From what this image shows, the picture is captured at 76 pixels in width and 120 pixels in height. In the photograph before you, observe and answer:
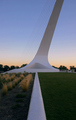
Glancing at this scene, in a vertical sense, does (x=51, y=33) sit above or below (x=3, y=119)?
above

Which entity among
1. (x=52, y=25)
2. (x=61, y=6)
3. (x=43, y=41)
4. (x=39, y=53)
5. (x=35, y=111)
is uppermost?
(x=61, y=6)

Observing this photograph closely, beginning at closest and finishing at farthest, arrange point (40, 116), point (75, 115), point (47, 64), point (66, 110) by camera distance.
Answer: point (40, 116) → point (75, 115) → point (66, 110) → point (47, 64)

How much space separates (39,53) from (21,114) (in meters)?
32.1

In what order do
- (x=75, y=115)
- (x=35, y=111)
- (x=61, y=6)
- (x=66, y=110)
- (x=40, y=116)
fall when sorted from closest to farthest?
(x=40, y=116) → (x=35, y=111) → (x=75, y=115) → (x=66, y=110) → (x=61, y=6)

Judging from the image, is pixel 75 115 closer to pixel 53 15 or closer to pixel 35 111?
pixel 35 111

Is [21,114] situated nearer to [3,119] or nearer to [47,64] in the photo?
[3,119]

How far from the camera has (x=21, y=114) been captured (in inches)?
114

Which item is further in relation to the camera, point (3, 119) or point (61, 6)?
point (61, 6)

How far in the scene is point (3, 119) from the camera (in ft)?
8.63

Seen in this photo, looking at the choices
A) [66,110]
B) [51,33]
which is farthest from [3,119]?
[51,33]

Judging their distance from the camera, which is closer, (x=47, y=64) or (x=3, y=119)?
(x=3, y=119)

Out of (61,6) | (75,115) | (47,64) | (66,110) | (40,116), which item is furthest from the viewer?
(47,64)

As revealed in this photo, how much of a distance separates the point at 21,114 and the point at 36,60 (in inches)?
1243

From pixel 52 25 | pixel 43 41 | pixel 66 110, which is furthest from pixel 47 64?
pixel 66 110
